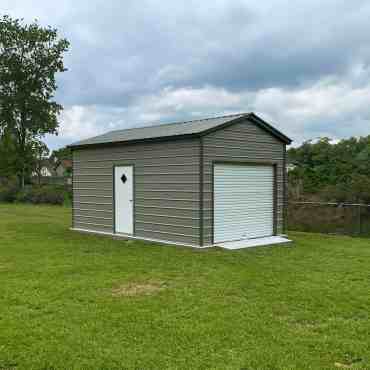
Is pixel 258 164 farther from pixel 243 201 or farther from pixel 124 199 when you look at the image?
pixel 124 199

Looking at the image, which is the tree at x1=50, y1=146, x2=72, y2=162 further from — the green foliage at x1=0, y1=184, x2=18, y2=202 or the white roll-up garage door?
the white roll-up garage door

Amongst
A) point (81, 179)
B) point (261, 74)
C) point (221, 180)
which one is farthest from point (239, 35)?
point (81, 179)

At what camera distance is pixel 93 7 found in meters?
10.4

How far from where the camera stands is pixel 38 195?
24438 millimetres

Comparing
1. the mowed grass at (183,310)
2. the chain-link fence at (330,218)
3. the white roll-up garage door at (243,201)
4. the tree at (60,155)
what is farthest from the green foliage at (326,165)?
the tree at (60,155)

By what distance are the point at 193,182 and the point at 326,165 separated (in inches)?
645

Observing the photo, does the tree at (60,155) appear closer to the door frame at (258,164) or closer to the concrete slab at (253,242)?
the door frame at (258,164)

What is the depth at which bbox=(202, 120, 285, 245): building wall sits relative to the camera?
8883 millimetres

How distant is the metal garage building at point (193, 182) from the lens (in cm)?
894

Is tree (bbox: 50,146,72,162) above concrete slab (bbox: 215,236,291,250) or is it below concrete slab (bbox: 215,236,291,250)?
above

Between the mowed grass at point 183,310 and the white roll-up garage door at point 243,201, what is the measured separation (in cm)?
130

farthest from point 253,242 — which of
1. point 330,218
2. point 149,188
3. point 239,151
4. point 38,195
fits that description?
point 38,195

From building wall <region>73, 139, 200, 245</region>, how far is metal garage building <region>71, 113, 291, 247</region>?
0.02m

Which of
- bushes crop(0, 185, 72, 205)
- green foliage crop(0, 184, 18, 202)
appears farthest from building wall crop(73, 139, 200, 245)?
green foliage crop(0, 184, 18, 202)
